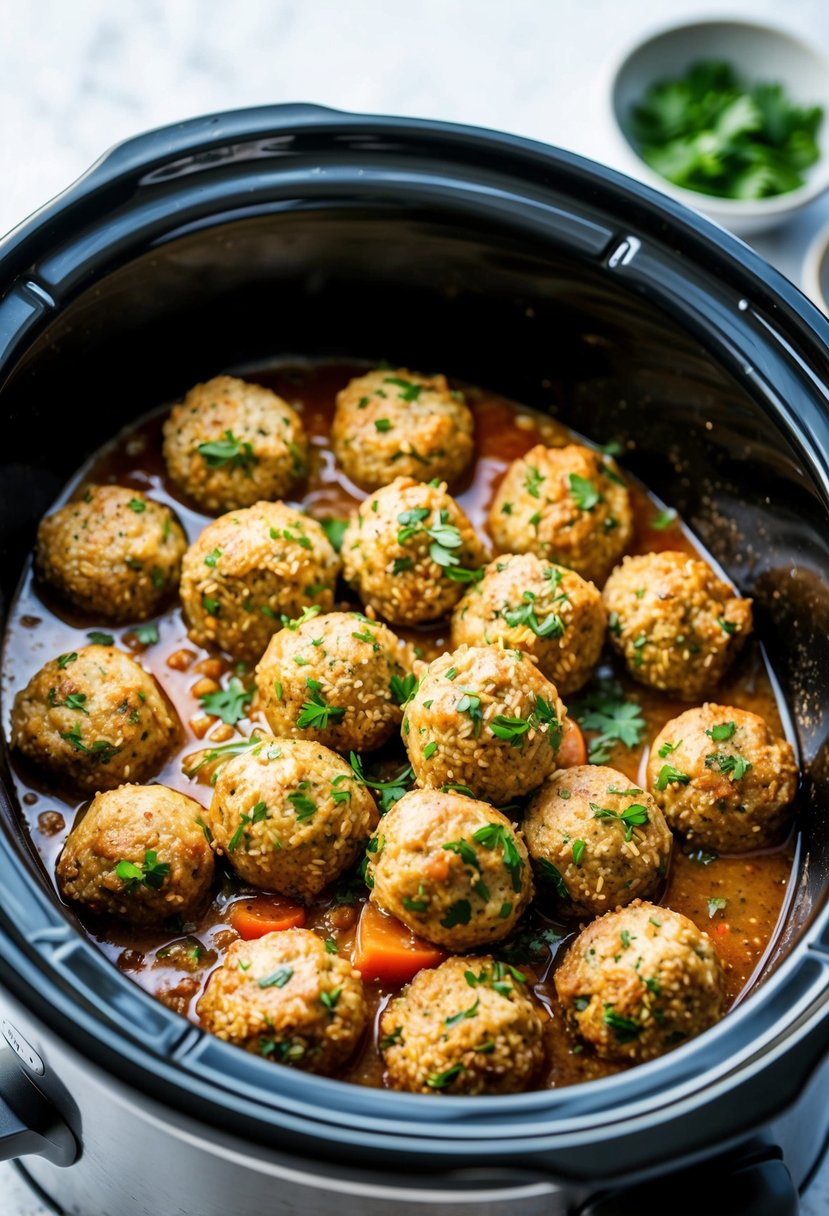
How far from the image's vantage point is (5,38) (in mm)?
4352

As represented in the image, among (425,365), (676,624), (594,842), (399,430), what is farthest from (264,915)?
(425,365)

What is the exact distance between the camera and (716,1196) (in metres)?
1.97

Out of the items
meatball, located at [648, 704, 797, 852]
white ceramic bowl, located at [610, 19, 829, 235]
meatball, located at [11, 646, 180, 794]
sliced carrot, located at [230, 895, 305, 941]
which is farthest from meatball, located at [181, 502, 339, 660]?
white ceramic bowl, located at [610, 19, 829, 235]

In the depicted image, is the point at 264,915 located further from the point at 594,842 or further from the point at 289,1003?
the point at 594,842

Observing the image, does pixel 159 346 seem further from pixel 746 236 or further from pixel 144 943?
pixel 746 236

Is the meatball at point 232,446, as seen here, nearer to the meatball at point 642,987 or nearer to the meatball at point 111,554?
the meatball at point 111,554

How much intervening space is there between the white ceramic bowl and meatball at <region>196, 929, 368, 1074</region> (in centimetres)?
264

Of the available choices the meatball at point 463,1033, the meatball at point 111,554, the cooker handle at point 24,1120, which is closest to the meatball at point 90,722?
the meatball at point 111,554

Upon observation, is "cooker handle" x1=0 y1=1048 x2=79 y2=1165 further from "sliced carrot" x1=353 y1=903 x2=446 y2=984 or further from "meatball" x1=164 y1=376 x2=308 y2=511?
"meatball" x1=164 y1=376 x2=308 y2=511

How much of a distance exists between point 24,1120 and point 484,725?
1.05 m

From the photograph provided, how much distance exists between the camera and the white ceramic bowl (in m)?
4.16

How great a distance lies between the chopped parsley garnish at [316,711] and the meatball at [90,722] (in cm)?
32

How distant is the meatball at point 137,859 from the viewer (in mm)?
2592

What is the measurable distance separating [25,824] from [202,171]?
146 cm
